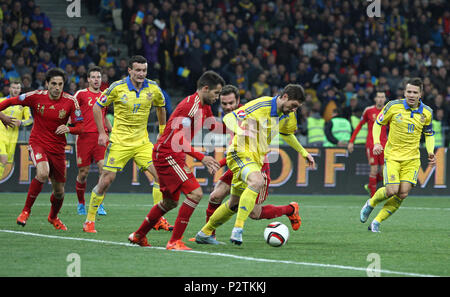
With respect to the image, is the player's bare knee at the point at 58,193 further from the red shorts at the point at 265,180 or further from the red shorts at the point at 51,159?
the red shorts at the point at 265,180

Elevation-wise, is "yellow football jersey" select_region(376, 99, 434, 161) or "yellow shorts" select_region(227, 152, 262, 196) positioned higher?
"yellow football jersey" select_region(376, 99, 434, 161)

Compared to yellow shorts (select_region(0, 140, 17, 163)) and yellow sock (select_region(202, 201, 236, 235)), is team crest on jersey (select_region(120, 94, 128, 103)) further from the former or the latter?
yellow shorts (select_region(0, 140, 17, 163))

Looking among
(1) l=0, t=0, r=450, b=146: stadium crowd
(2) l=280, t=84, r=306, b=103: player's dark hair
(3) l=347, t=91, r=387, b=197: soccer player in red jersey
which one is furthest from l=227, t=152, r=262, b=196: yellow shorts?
(1) l=0, t=0, r=450, b=146: stadium crowd

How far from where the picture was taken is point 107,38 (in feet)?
75.7

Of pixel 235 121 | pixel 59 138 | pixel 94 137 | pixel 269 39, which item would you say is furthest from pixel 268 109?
pixel 269 39

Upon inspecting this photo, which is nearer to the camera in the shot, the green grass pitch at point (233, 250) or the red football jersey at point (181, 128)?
the green grass pitch at point (233, 250)

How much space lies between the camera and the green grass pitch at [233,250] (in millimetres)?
7016

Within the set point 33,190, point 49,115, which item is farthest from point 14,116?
point 49,115

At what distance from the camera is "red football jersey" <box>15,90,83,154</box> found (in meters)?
10.5

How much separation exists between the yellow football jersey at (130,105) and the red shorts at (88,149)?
8.45 feet

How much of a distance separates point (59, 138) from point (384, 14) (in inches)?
681

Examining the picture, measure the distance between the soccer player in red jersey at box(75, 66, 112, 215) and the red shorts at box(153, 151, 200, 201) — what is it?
15.2 feet

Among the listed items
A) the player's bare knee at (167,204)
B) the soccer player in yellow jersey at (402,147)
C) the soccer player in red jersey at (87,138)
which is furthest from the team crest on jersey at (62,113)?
the soccer player in yellow jersey at (402,147)

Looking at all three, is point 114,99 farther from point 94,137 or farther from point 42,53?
point 42,53
